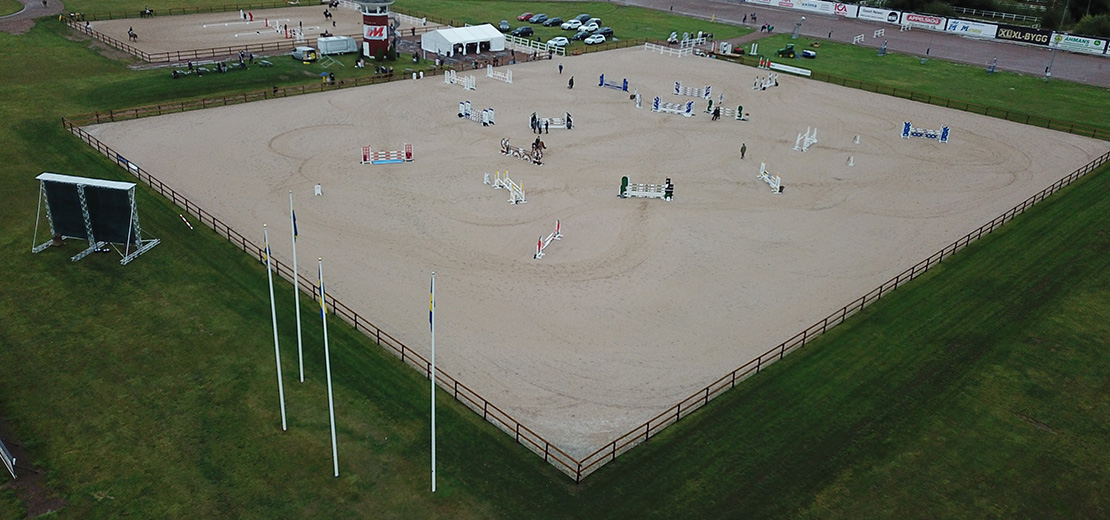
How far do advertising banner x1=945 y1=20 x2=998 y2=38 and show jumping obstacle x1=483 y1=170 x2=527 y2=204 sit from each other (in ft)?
261

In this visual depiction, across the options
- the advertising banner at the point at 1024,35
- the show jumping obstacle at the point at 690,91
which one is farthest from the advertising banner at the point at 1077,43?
the show jumping obstacle at the point at 690,91

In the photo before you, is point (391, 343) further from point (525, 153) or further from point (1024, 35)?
point (1024, 35)

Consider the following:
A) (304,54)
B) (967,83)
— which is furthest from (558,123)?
(967,83)

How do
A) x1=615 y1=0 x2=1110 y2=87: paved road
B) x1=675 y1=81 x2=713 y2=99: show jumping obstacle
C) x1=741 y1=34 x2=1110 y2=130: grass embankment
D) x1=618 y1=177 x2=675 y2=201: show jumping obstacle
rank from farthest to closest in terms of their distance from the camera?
1. x1=615 y1=0 x2=1110 y2=87: paved road
2. x1=741 y1=34 x2=1110 y2=130: grass embankment
3. x1=675 y1=81 x2=713 y2=99: show jumping obstacle
4. x1=618 y1=177 x2=675 y2=201: show jumping obstacle

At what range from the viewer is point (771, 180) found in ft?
158

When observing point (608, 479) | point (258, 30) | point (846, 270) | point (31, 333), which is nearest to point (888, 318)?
point (846, 270)

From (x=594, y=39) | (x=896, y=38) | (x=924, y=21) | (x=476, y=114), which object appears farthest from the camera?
(x=924, y=21)

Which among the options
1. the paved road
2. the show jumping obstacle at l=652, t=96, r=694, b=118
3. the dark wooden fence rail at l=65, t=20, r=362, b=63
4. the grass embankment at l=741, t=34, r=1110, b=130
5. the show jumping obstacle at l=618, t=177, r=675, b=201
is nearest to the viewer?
the show jumping obstacle at l=618, t=177, r=675, b=201

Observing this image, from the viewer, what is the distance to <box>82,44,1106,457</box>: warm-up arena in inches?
1212

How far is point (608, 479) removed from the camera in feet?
79.4

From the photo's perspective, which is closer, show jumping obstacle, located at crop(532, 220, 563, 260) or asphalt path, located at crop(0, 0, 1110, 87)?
show jumping obstacle, located at crop(532, 220, 563, 260)

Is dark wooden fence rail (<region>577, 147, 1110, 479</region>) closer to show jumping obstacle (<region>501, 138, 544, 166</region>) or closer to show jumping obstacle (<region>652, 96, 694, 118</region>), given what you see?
show jumping obstacle (<region>501, 138, 544, 166</region>)

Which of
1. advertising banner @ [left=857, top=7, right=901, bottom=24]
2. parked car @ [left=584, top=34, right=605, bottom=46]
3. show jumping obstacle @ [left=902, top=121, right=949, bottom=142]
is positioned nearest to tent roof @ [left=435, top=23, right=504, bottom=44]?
parked car @ [left=584, top=34, right=605, bottom=46]

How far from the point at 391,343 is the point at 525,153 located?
2321cm
